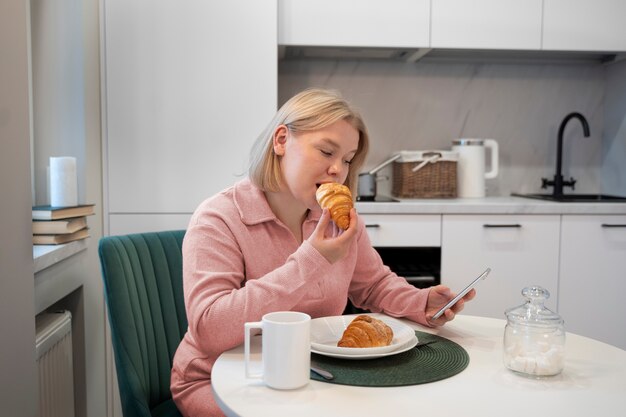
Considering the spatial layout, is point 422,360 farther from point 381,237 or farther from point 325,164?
point 381,237

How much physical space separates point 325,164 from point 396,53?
1875 mm

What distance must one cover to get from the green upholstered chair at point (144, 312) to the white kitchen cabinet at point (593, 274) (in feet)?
5.91

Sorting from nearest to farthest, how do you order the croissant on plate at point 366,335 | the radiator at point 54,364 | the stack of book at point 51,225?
the croissant on plate at point 366,335 < the radiator at point 54,364 < the stack of book at point 51,225

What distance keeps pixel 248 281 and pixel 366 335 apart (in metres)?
0.25

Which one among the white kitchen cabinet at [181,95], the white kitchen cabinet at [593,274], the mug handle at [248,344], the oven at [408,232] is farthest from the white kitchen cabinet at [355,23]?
the mug handle at [248,344]

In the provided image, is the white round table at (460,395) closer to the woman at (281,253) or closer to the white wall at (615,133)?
the woman at (281,253)

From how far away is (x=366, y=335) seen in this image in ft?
3.83

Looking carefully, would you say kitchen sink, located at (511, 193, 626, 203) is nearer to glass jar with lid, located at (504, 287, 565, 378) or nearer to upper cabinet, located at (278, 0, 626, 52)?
upper cabinet, located at (278, 0, 626, 52)

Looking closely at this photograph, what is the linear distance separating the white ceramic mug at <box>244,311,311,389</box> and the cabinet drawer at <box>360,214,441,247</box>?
174 centimetres

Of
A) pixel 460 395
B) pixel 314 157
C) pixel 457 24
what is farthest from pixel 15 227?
pixel 457 24

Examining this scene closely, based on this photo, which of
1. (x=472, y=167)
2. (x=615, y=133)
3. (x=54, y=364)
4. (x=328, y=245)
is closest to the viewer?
(x=328, y=245)

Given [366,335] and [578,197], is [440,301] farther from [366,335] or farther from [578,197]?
[578,197]

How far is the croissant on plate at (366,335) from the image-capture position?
3.80 ft

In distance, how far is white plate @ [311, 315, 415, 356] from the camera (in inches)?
44.0
